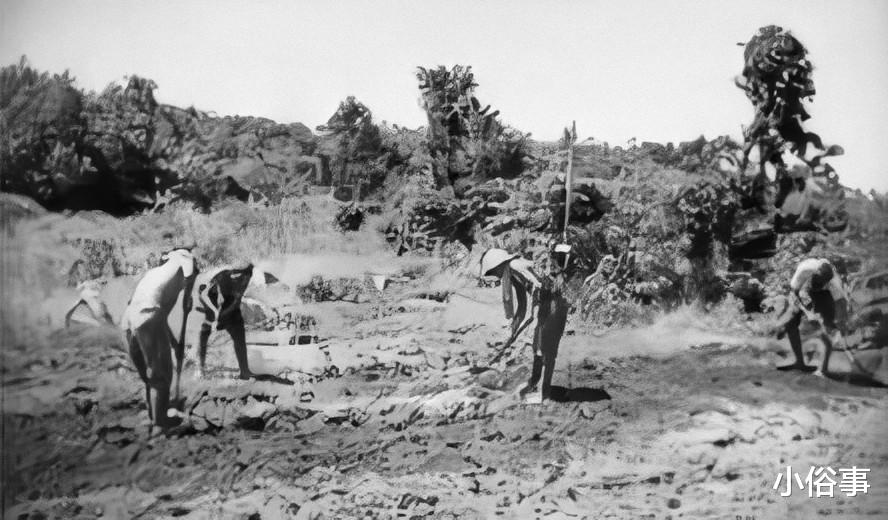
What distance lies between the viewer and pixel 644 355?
3744 mm

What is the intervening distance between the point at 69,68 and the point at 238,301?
1.31 m

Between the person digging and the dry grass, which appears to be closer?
the dry grass

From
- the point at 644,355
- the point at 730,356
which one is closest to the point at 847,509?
the point at 730,356

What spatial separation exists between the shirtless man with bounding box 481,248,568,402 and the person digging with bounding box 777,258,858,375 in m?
1.09

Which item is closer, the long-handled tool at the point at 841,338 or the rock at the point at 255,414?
the rock at the point at 255,414

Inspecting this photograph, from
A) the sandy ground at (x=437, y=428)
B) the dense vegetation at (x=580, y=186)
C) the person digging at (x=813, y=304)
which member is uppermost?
the dense vegetation at (x=580, y=186)

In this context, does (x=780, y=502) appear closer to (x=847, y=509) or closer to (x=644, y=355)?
(x=847, y=509)

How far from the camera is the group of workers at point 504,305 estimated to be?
3.59 metres

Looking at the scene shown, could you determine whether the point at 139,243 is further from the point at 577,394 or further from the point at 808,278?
the point at 808,278

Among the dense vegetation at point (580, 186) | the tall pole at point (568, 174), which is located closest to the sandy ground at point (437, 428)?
the dense vegetation at point (580, 186)

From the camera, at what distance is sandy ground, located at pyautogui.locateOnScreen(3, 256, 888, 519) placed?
355 centimetres

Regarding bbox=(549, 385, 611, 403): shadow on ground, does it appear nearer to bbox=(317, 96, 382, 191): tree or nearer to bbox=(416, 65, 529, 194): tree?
bbox=(416, 65, 529, 194): tree

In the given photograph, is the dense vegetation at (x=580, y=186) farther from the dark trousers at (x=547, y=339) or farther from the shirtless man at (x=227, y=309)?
the shirtless man at (x=227, y=309)

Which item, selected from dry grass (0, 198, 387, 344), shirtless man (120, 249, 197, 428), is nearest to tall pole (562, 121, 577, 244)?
dry grass (0, 198, 387, 344)
